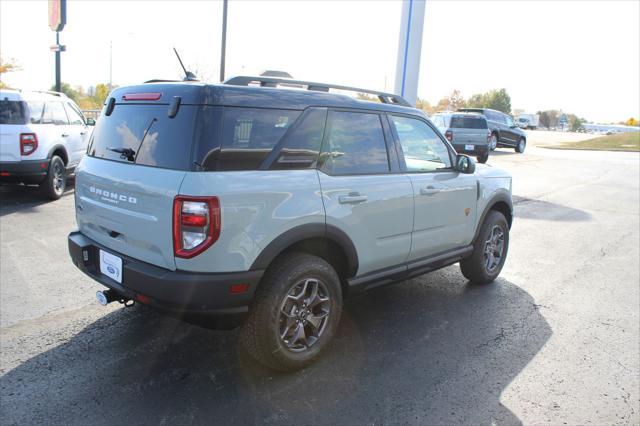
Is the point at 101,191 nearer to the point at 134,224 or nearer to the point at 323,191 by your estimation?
the point at 134,224

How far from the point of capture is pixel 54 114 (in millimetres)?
8984

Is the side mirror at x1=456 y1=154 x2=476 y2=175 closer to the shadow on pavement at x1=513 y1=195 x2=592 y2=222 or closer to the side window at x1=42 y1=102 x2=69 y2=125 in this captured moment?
the shadow on pavement at x1=513 y1=195 x2=592 y2=222

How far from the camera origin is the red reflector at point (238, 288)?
2892mm

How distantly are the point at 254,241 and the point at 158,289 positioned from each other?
1.99 ft

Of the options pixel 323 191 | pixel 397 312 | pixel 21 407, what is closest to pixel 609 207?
pixel 397 312

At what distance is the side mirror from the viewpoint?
459cm

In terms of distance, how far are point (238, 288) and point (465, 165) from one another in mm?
2612

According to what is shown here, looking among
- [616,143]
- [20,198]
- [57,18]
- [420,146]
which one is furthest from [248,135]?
[616,143]

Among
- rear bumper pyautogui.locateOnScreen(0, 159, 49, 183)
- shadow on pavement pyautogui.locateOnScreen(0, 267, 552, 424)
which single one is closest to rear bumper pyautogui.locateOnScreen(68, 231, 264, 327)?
shadow on pavement pyautogui.locateOnScreen(0, 267, 552, 424)

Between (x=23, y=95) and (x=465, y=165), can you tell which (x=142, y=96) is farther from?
(x=23, y=95)

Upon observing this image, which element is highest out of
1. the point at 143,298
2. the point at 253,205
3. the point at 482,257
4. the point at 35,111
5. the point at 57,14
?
the point at 57,14

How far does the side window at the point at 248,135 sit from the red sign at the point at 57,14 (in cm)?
1727

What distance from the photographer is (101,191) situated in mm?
3348

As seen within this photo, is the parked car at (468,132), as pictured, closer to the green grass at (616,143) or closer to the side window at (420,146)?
the side window at (420,146)
